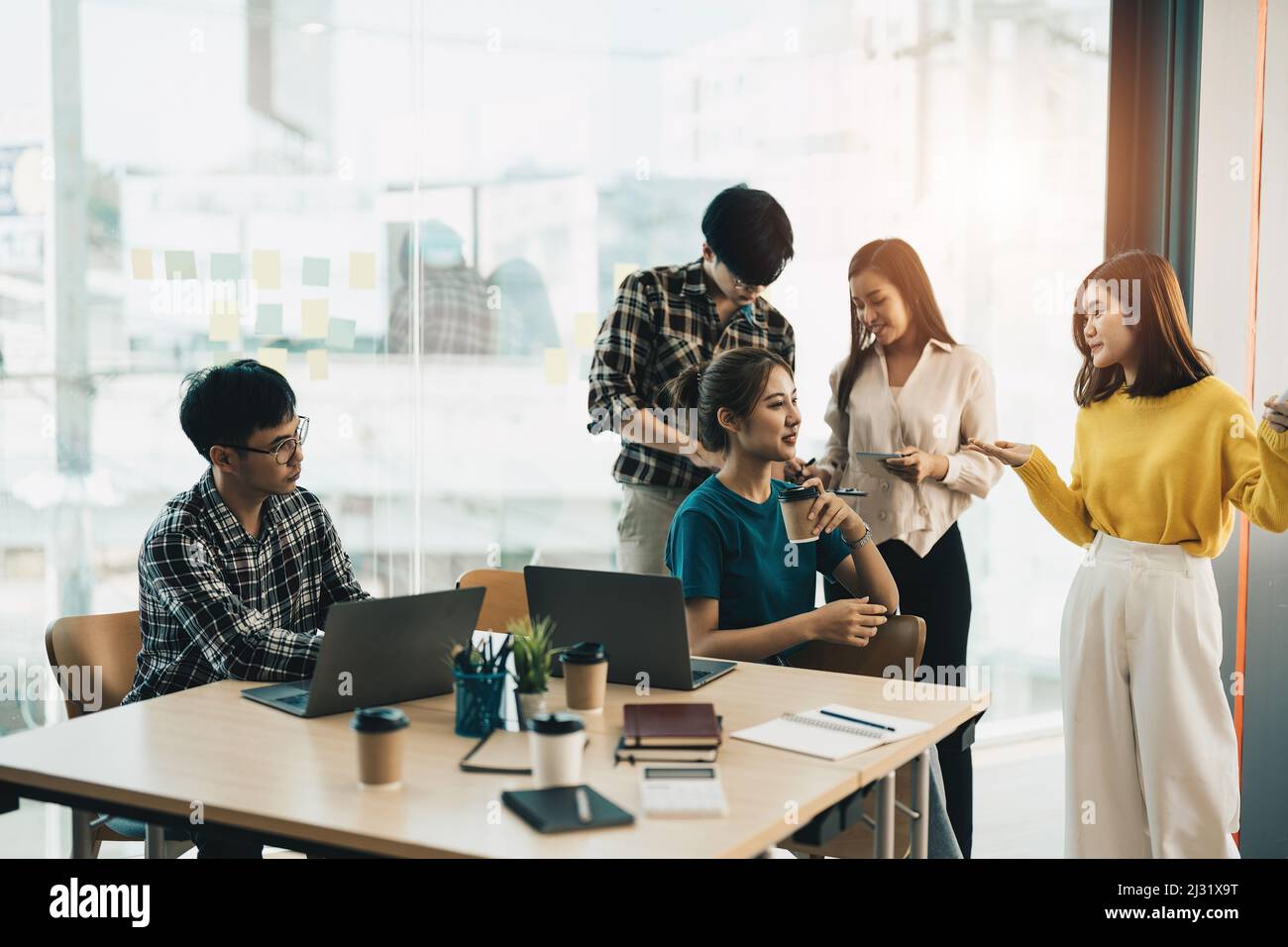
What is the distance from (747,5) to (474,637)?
267 centimetres

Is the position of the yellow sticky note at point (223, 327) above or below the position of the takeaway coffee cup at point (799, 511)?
above

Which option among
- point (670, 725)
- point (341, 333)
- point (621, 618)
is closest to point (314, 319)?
point (341, 333)

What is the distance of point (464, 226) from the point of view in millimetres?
3865

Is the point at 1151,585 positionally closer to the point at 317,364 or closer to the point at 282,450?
the point at 282,450

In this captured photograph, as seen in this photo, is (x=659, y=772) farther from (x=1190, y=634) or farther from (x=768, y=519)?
(x=1190, y=634)

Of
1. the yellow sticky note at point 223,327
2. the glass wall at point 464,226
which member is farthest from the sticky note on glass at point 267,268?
the yellow sticky note at point 223,327

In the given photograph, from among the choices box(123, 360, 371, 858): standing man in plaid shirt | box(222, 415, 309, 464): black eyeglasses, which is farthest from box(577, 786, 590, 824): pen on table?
box(222, 415, 309, 464): black eyeglasses

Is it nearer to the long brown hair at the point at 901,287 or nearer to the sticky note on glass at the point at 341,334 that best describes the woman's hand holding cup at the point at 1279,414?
the long brown hair at the point at 901,287

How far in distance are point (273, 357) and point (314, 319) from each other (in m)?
0.17

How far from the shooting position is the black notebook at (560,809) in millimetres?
1486

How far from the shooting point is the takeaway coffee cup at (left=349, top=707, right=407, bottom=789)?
1609 millimetres

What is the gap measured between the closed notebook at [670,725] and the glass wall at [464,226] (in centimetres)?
217

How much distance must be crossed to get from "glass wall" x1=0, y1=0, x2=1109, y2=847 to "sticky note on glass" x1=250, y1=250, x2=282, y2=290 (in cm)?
1

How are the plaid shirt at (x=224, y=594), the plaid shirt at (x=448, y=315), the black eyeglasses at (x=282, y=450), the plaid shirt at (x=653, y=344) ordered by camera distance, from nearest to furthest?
1. the plaid shirt at (x=224, y=594)
2. the black eyeglasses at (x=282, y=450)
3. the plaid shirt at (x=653, y=344)
4. the plaid shirt at (x=448, y=315)
